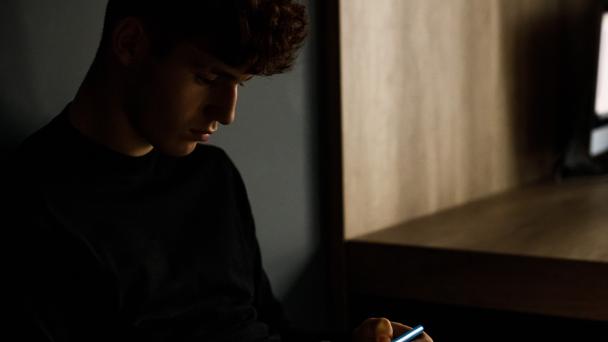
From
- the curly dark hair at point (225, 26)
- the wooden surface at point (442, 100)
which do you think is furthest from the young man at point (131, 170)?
the wooden surface at point (442, 100)

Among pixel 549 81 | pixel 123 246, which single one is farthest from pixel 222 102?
pixel 549 81

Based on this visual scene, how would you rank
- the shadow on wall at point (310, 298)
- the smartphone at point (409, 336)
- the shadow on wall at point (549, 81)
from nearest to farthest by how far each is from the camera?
the smartphone at point (409, 336) < the shadow on wall at point (310, 298) < the shadow on wall at point (549, 81)

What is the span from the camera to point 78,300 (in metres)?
0.83

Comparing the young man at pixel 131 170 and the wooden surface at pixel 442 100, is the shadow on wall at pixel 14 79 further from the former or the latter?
the wooden surface at pixel 442 100

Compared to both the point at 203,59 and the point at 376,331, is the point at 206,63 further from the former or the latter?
the point at 376,331

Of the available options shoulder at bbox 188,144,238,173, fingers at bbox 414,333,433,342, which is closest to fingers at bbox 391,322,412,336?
fingers at bbox 414,333,433,342

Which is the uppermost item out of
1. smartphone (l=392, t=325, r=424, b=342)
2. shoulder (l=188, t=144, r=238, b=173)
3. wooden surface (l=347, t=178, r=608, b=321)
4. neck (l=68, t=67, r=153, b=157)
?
neck (l=68, t=67, r=153, b=157)

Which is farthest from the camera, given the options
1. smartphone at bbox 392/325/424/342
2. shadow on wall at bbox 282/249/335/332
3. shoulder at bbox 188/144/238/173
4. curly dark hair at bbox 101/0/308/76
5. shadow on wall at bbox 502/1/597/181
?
shadow on wall at bbox 502/1/597/181

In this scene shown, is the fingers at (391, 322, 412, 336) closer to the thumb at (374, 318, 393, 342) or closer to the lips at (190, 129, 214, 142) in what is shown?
the thumb at (374, 318, 393, 342)

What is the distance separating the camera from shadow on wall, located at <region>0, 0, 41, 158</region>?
924 millimetres

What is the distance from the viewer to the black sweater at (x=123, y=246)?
809mm

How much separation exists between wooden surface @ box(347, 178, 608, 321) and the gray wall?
0.10 meters

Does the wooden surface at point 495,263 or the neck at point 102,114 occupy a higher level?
the neck at point 102,114

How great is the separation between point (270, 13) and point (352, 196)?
2.38 ft
